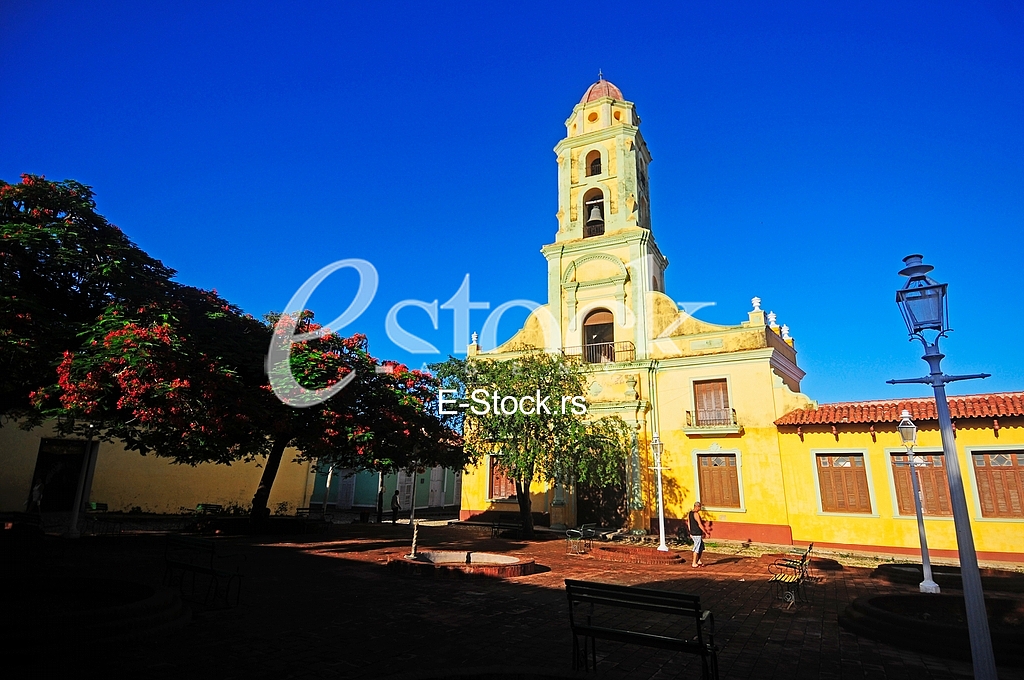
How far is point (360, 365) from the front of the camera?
16625 millimetres

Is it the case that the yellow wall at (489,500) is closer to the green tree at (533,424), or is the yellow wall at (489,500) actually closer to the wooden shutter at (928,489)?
the green tree at (533,424)

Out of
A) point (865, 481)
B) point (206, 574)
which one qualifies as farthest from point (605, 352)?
point (206, 574)

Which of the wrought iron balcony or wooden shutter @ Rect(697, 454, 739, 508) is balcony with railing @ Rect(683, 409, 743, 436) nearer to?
the wrought iron balcony

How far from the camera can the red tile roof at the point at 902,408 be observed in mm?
15867

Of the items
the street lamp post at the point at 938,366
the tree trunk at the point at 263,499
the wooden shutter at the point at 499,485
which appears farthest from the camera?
the wooden shutter at the point at 499,485

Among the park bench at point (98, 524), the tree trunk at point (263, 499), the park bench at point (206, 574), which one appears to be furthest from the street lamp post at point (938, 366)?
the park bench at point (98, 524)

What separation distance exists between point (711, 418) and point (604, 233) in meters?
→ 9.26

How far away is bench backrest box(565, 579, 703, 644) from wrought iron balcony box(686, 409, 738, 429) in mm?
15117

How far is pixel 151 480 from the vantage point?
24156mm

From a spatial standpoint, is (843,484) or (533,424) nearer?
(843,484)

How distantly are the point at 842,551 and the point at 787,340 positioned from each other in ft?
32.8

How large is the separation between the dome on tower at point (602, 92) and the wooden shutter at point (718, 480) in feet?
57.9

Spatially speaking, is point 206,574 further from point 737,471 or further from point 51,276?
point 737,471

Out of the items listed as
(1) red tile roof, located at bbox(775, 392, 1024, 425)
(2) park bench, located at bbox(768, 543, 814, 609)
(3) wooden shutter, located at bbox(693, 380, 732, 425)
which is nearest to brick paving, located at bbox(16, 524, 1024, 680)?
(2) park bench, located at bbox(768, 543, 814, 609)
